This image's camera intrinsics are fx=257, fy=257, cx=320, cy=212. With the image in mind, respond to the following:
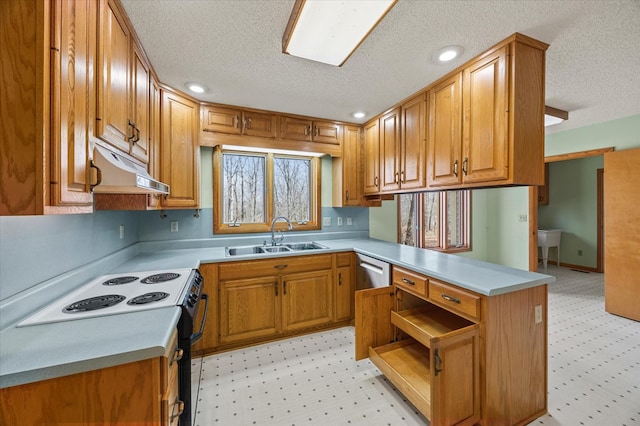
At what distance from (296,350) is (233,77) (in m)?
2.38

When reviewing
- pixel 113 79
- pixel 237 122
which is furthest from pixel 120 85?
pixel 237 122

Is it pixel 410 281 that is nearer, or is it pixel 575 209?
pixel 410 281

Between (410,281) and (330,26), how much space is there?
1.75 meters

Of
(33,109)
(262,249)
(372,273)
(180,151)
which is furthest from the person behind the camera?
(262,249)

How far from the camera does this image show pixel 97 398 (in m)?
0.85

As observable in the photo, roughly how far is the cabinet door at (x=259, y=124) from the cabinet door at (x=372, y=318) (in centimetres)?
185

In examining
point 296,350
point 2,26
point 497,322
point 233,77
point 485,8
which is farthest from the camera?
point 296,350

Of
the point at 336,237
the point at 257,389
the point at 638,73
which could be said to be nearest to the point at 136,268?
the point at 257,389

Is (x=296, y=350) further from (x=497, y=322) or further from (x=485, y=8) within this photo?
(x=485, y=8)

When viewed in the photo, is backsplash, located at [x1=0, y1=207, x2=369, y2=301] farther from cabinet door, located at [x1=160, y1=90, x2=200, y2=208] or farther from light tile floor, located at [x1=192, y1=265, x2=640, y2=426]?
light tile floor, located at [x1=192, y1=265, x2=640, y2=426]

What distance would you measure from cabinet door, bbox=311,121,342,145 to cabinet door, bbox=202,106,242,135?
834 millimetres

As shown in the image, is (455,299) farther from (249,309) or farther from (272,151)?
(272,151)

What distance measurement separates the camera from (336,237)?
3.33 meters

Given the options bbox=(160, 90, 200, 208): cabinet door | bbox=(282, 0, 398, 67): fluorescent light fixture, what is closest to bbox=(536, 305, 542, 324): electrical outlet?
bbox=(282, 0, 398, 67): fluorescent light fixture
